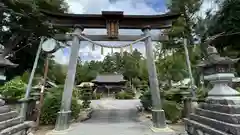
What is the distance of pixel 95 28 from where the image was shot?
823cm

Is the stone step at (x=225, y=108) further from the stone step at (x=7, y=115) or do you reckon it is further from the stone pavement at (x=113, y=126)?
the stone step at (x=7, y=115)

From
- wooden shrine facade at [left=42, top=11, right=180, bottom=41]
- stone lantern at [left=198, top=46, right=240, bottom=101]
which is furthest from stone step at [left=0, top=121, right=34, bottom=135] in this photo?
wooden shrine facade at [left=42, top=11, right=180, bottom=41]

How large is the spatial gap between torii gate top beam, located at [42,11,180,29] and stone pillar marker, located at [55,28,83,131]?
49 cm

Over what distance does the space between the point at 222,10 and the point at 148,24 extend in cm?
994

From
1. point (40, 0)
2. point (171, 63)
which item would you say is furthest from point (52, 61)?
point (171, 63)

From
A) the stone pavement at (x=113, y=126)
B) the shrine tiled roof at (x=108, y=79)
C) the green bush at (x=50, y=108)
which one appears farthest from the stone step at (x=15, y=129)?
the shrine tiled roof at (x=108, y=79)

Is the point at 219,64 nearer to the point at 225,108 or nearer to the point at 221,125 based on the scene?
the point at 225,108

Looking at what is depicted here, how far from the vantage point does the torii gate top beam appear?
775cm

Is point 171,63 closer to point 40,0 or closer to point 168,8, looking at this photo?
point 168,8

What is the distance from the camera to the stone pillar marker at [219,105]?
2805 millimetres

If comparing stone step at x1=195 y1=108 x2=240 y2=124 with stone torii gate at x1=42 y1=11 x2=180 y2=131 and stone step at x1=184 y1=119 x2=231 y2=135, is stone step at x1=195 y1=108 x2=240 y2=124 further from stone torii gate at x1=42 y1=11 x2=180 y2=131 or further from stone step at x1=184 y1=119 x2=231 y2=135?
stone torii gate at x1=42 y1=11 x2=180 y2=131

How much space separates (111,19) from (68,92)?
11.7ft

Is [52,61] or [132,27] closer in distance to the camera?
[132,27]

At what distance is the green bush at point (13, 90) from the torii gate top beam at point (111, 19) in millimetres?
3044
